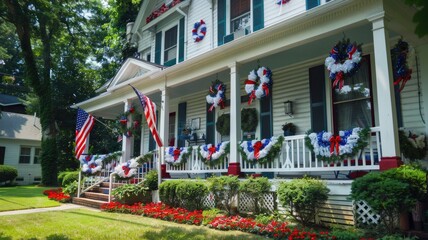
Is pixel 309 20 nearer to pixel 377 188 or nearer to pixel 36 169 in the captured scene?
pixel 377 188

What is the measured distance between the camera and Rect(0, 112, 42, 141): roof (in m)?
26.2

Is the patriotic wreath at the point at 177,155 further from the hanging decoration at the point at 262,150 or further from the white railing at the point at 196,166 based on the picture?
the hanging decoration at the point at 262,150

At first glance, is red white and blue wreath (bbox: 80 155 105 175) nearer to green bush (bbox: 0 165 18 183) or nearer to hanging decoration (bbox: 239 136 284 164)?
hanging decoration (bbox: 239 136 284 164)

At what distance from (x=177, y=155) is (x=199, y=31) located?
5.46 meters

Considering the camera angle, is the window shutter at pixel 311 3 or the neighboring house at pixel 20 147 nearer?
the window shutter at pixel 311 3

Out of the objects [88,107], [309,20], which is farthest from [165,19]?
[309,20]

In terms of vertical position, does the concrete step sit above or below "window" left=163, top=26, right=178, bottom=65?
below

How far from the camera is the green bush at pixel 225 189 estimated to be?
7715 millimetres

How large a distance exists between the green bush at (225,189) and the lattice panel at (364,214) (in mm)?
2631

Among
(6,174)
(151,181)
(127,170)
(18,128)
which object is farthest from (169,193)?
(18,128)

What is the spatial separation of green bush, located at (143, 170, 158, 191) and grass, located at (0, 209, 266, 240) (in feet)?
5.82

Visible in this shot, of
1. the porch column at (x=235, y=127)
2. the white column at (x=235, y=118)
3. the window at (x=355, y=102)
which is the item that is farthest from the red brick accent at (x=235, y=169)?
the window at (x=355, y=102)

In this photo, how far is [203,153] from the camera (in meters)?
9.31

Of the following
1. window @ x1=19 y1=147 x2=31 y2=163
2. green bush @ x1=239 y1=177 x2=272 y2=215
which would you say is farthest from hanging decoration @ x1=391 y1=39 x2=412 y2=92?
window @ x1=19 y1=147 x2=31 y2=163
